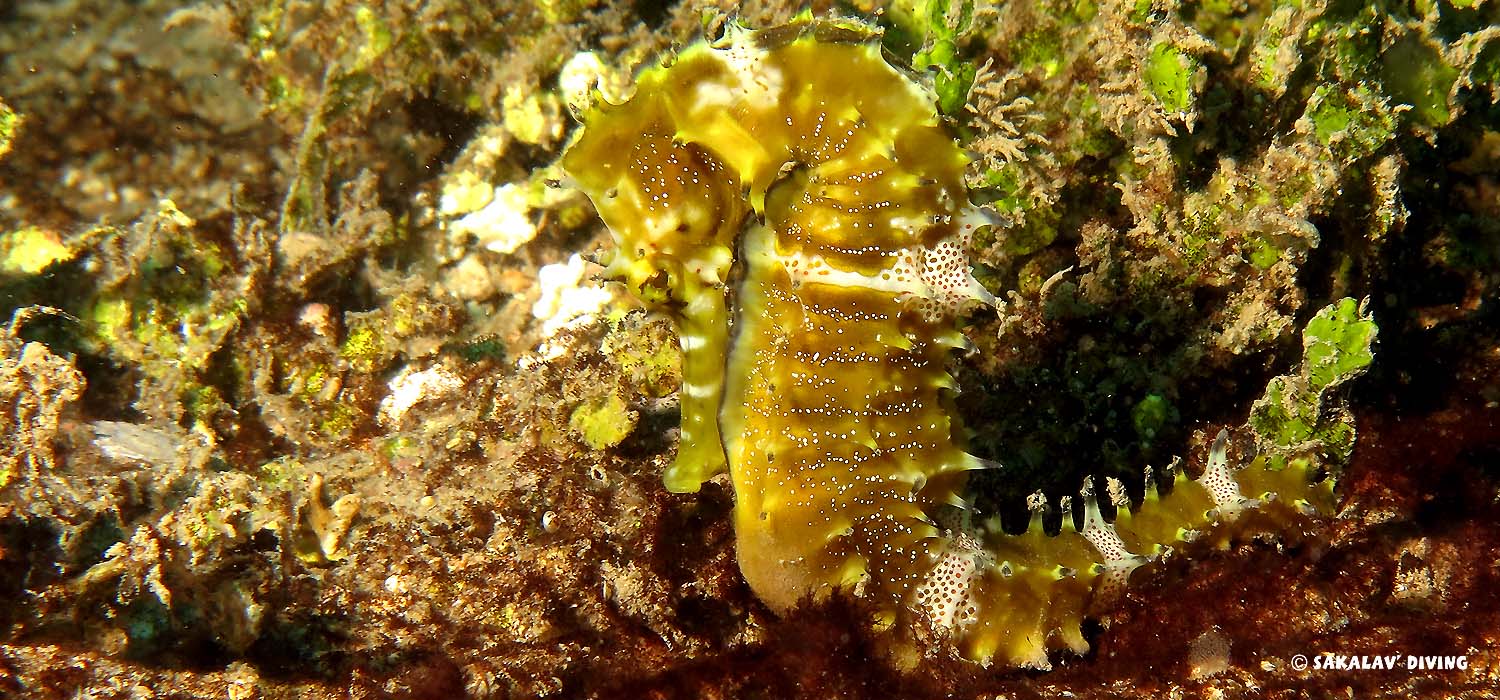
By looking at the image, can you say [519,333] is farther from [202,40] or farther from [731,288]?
[202,40]

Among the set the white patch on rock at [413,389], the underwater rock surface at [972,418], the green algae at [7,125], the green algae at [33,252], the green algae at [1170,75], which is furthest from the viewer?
the green algae at [7,125]

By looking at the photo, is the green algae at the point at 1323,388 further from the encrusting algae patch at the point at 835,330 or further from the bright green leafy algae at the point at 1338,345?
the encrusting algae patch at the point at 835,330

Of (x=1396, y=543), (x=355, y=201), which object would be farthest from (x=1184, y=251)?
(x=355, y=201)

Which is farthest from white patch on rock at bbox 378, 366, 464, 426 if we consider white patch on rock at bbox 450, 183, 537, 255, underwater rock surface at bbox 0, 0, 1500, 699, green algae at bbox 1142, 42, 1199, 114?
green algae at bbox 1142, 42, 1199, 114

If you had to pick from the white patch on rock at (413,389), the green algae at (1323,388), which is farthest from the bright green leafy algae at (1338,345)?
the white patch on rock at (413,389)

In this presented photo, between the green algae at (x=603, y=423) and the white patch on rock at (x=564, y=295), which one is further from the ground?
the white patch on rock at (x=564, y=295)

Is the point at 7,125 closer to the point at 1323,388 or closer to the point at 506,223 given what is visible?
the point at 506,223

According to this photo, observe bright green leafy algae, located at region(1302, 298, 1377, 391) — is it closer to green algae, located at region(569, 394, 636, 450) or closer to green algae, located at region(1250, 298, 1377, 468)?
green algae, located at region(1250, 298, 1377, 468)
